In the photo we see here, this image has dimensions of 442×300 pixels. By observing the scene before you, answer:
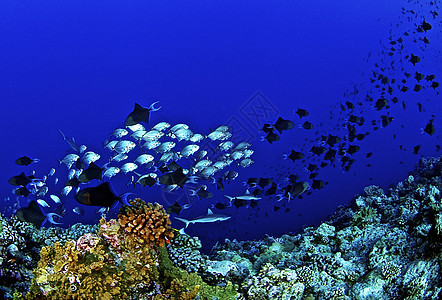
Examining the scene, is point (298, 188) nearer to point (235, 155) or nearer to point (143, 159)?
point (235, 155)

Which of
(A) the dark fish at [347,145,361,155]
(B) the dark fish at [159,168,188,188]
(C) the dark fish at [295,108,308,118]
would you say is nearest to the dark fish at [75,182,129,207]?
(B) the dark fish at [159,168,188,188]

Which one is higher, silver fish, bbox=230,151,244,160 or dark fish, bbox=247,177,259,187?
silver fish, bbox=230,151,244,160

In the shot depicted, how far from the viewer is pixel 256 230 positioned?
1344 inches

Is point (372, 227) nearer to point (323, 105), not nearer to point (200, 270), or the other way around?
point (200, 270)

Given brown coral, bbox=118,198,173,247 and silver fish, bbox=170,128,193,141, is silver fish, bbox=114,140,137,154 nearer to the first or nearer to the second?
silver fish, bbox=170,128,193,141

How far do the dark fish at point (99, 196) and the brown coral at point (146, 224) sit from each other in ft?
2.56

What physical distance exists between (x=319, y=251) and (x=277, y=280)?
179 centimetres

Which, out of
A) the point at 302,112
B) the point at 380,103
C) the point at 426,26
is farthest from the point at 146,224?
the point at 426,26

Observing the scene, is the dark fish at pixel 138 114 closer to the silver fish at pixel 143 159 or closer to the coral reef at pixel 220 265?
the silver fish at pixel 143 159

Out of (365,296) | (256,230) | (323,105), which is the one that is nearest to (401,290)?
(365,296)

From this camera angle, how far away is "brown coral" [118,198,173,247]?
4.31 m

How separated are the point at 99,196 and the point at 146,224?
50.1 inches

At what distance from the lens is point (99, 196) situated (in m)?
5.21

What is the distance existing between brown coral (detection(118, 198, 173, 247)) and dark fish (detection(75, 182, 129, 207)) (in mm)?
781
